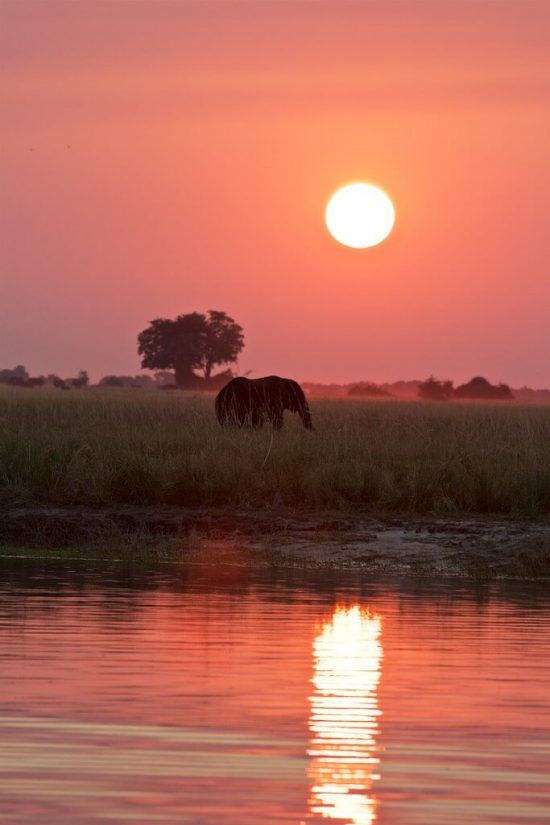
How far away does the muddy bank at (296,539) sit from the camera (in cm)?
1623

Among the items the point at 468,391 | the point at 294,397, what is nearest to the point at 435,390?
the point at 468,391

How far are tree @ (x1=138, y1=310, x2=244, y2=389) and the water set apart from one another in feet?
329

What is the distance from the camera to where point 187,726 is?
7.56 metres

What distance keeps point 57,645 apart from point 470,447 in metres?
13.5

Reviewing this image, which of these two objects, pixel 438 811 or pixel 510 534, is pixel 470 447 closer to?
pixel 510 534

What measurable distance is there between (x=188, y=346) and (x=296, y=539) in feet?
315

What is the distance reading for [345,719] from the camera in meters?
7.87

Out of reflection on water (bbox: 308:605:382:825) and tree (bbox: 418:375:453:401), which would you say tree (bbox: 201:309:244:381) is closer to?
tree (bbox: 418:375:453:401)

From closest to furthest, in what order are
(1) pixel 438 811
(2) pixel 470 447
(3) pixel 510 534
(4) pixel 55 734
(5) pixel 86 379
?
1. (1) pixel 438 811
2. (4) pixel 55 734
3. (3) pixel 510 534
4. (2) pixel 470 447
5. (5) pixel 86 379

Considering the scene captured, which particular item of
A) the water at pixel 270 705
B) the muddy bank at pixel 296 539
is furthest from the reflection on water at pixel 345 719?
the muddy bank at pixel 296 539

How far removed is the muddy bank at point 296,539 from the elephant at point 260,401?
845 centimetres

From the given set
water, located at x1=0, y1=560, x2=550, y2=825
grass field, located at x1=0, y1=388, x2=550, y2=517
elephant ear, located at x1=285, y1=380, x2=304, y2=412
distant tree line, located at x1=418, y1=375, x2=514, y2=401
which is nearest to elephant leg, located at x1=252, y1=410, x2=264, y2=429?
elephant ear, located at x1=285, y1=380, x2=304, y2=412

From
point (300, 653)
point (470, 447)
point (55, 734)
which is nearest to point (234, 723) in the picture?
point (55, 734)

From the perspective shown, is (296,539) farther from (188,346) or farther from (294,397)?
(188,346)
